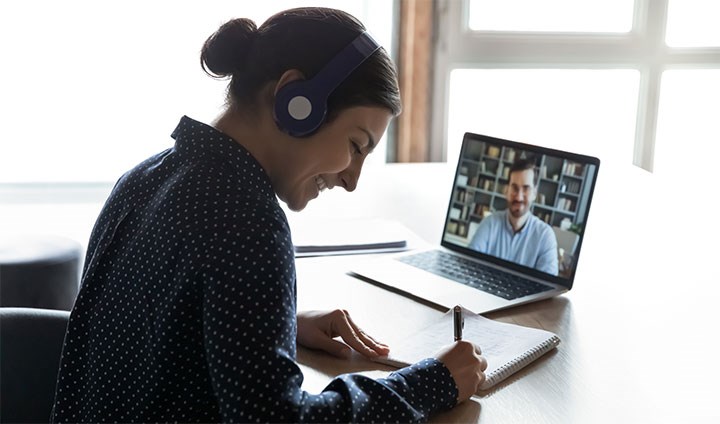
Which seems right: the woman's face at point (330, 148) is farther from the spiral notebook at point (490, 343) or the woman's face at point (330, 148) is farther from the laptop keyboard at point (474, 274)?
the laptop keyboard at point (474, 274)

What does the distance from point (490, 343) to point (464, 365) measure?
17 cm

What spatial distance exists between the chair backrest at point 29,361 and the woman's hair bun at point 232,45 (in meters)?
0.47

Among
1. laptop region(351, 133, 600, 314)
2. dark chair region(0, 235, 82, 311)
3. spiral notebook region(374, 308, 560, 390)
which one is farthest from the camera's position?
dark chair region(0, 235, 82, 311)

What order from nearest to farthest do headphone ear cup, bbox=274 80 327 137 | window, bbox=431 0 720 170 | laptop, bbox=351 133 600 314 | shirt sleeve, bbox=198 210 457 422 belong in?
1. shirt sleeve, bbox=198 210 457 422
2. headphone ear cup, bbox=274 80 327 137
3. laptop, bbox=351 133 600 314
4. window, bbox=431 0 720 170

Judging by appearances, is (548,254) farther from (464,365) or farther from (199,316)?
(199,316)

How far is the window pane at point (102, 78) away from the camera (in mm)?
2900

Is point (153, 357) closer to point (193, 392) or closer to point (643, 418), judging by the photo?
point (193, 392)

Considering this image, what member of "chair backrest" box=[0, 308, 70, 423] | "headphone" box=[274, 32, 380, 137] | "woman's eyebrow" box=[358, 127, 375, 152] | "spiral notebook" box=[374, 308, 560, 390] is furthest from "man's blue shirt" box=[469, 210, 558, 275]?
"chair backrest" box=[0, 308, 70, 423]

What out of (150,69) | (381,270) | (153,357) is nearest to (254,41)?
(153,357)

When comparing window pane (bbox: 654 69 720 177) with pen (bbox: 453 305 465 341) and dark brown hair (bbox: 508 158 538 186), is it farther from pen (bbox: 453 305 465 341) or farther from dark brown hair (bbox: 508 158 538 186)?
pen (bbox: 453 305 465 341)

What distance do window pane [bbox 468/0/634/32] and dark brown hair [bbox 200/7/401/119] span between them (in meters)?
2.00

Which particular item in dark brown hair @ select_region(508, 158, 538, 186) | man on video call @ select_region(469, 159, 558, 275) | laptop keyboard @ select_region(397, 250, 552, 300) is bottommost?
laptop keyboard @ select_region(397, 250, 552, 300)

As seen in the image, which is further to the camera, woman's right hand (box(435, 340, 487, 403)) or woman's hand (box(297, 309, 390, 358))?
woman's hand (box(297, 309, 390, 358))

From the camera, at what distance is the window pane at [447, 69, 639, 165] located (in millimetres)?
3117
